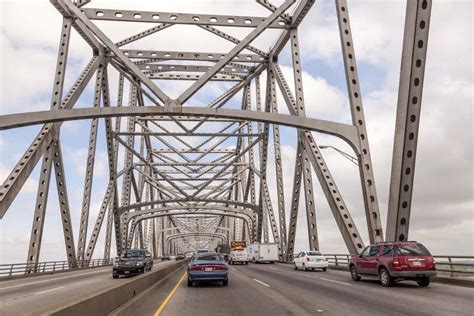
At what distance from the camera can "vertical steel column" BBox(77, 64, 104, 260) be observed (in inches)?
1314

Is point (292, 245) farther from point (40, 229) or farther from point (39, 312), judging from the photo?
point (39, 312)

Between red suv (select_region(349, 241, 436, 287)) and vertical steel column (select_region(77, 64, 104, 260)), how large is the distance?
23597 mm

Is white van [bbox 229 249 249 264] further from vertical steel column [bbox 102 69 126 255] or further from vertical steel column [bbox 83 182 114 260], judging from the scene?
vertical steel column [bbox 83 182 114 260]

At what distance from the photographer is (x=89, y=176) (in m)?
34.8

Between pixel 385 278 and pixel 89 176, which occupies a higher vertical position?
pixel 89 176

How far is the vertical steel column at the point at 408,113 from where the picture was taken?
48.9ft

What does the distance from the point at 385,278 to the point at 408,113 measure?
6347 mm

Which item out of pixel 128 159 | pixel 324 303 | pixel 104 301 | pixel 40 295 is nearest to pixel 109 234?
pixel 128 159

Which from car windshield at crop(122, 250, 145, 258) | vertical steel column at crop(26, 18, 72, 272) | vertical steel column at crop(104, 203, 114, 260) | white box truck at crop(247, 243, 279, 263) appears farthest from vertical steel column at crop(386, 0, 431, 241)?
vertical steel column at crop(104, 203, 114, 260)

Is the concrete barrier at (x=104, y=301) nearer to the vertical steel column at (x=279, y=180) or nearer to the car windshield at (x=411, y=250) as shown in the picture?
the car windshield at (x=411, y=250)

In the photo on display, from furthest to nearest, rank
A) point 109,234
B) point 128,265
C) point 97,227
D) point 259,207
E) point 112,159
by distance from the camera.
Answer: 1. point 259,207
2. point 109,234
3. point 112,159
4. point 97,227
5. point 128,265

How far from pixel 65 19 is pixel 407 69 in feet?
77.6

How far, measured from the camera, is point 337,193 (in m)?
22.6

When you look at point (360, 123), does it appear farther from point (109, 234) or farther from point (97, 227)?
point (109, 234)
